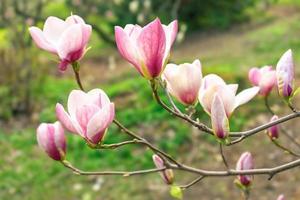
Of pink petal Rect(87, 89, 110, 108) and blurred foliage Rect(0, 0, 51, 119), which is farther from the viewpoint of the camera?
blurred foliage Rect(0, 0, 51, 119)

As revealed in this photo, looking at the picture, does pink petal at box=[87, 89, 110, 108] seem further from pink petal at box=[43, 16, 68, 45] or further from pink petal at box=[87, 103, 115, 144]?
pink petal at box=[43, 16, 68, 45]

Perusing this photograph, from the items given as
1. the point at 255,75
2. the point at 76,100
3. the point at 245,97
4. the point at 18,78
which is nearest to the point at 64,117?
the point at 76,100

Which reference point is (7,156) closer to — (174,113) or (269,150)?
(269,150)

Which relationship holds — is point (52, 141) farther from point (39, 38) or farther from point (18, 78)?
point (18, 78)

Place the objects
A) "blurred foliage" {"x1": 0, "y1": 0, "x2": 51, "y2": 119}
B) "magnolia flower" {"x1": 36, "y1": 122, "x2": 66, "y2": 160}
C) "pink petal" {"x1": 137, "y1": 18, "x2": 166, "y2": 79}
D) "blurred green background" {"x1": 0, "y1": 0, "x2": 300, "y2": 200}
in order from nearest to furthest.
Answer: "pink petal" {"x1": 137, "y1": 18, "x2": 166, "y2": 79} → "magnolia flower" {"x1": 36, "y1": 122, "x2": 66, "y2": 160} → "blurred green background" {"x1": 0, "y1": 0, "x2": 300, "y2": 200} → "blurred foliage" {"x1": 0, "y1": 0, "x2": 51, "y2": 119}

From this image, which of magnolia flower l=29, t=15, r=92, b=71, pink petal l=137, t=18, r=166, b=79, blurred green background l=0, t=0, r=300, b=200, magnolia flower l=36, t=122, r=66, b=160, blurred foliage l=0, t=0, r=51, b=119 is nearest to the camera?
pink petal l=137, t=18, r=166, b=79

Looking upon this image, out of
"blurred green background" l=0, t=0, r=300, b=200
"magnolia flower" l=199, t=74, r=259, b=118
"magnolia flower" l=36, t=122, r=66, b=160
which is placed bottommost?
"blurred green background" l=0, t=0, r=300, b=200

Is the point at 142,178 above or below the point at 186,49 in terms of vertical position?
above

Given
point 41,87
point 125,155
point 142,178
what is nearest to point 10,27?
point 41,87

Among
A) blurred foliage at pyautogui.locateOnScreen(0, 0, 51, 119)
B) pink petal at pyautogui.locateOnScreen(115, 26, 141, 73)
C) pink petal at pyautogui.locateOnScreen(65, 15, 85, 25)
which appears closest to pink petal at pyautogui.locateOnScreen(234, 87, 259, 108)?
pink petal at pyautogui.locateOnScreen(115, 26, 141, 73)
